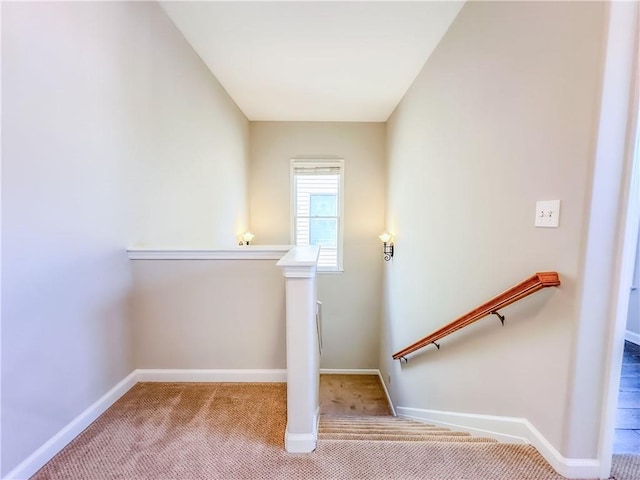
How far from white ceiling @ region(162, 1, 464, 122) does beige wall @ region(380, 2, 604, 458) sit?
29 cm

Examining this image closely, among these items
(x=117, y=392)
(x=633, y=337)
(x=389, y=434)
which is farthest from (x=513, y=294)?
(x=117, y=392)

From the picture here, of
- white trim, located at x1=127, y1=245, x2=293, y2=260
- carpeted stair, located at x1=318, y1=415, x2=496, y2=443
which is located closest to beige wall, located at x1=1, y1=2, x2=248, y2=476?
white trim, located at x1=127, y1=245, x2=293, y2=260

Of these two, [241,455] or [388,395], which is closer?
[241,455]

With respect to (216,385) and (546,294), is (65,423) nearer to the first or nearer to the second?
(216,385)

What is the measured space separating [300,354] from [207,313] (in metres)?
0.88

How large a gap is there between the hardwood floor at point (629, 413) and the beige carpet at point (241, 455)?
50 centimetres

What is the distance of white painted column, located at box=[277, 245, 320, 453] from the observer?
4.58 feet

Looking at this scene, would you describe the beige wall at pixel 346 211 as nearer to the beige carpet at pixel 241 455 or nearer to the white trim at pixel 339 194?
the white trim at pixel 339 194

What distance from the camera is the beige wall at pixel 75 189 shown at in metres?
1.19

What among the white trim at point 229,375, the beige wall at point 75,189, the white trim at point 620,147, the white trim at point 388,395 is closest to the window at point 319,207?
the white trim at point 388,395

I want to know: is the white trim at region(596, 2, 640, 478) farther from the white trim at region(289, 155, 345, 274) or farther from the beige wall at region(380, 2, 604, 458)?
the white trim at region(289, 155, 345, 274)

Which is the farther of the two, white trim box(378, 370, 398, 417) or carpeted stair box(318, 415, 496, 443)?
white trim box(378, 370, 398, 417)

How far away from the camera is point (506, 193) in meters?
1.64

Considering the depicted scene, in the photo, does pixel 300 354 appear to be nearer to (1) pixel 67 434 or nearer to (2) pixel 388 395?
(1) pixel 67 434
